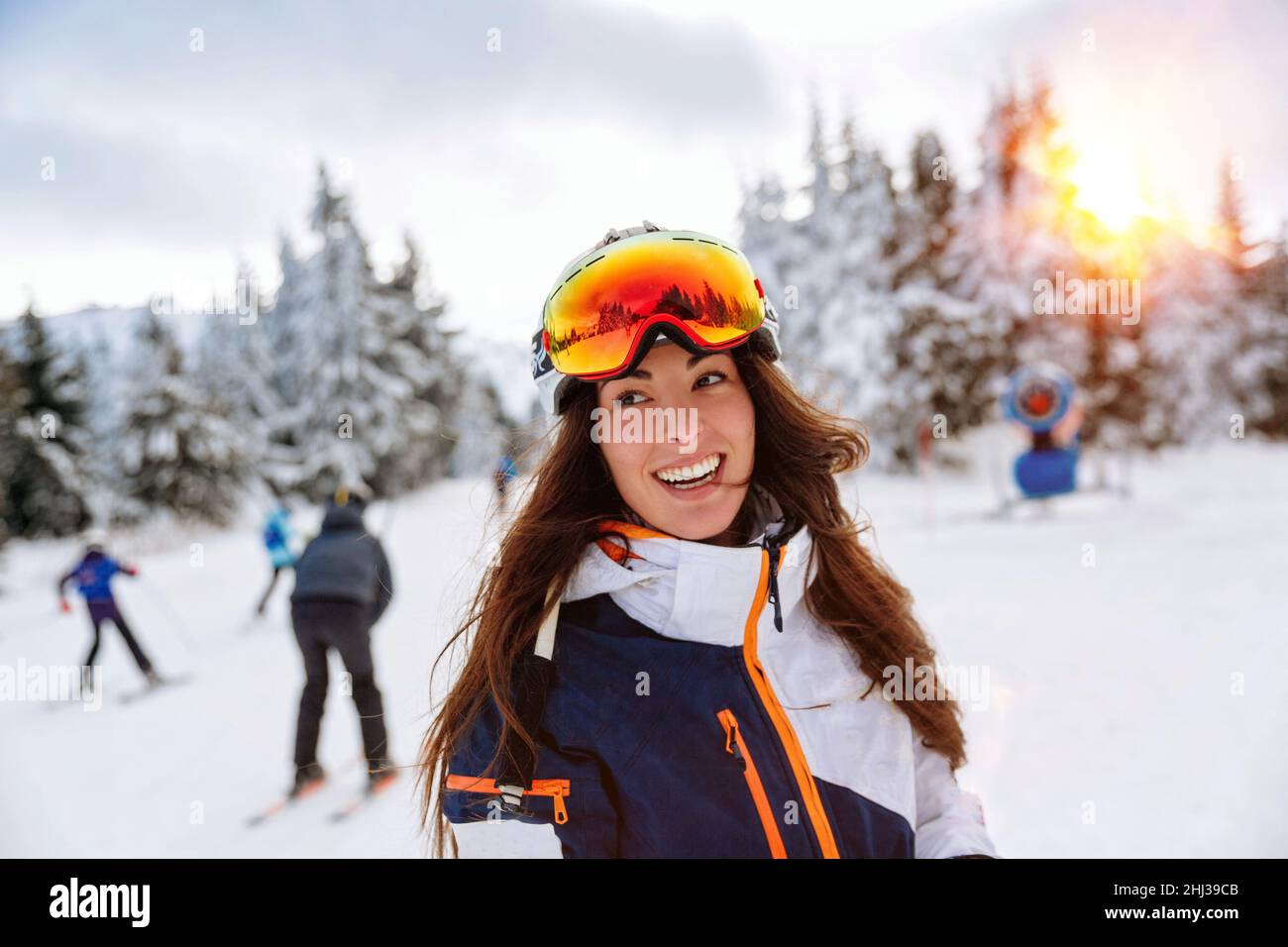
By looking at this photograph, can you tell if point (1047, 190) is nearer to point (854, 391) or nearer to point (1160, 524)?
point (854, 391)

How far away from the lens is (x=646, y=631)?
1.54 metres

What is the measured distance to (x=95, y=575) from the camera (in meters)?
7.48

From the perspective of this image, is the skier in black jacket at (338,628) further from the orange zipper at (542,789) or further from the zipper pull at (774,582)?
the zipper pull at (774,582)

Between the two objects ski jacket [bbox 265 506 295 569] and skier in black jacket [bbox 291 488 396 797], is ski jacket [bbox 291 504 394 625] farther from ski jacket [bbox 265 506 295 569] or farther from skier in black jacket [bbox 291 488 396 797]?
ski jacket [bbox 265 506 295 569]

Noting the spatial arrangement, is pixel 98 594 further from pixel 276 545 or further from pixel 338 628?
pixel 338 628

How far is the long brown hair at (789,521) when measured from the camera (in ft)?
5.01

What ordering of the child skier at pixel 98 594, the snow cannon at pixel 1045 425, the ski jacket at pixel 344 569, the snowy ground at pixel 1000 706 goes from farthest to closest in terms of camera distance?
the snow cannon at pixel 1045 425 → the child skier at pixel 98 594 → the ski jacket at pixel 344 569 → the snowy ground at pixel 1000 706

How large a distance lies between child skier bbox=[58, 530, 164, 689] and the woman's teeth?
26.1 feet

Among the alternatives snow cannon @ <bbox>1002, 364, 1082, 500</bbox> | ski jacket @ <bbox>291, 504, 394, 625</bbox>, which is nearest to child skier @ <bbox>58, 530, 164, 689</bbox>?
ski jacket @ <bbox>291, 504, 394, 625</bbox>

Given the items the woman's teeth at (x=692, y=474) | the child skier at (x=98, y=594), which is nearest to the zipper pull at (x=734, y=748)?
the woman's teeth at (x=692, y=474)

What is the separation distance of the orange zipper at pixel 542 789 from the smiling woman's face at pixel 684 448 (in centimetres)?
57

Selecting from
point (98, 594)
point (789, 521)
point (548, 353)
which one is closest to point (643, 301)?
point (548, 353)

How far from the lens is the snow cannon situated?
11.7m
